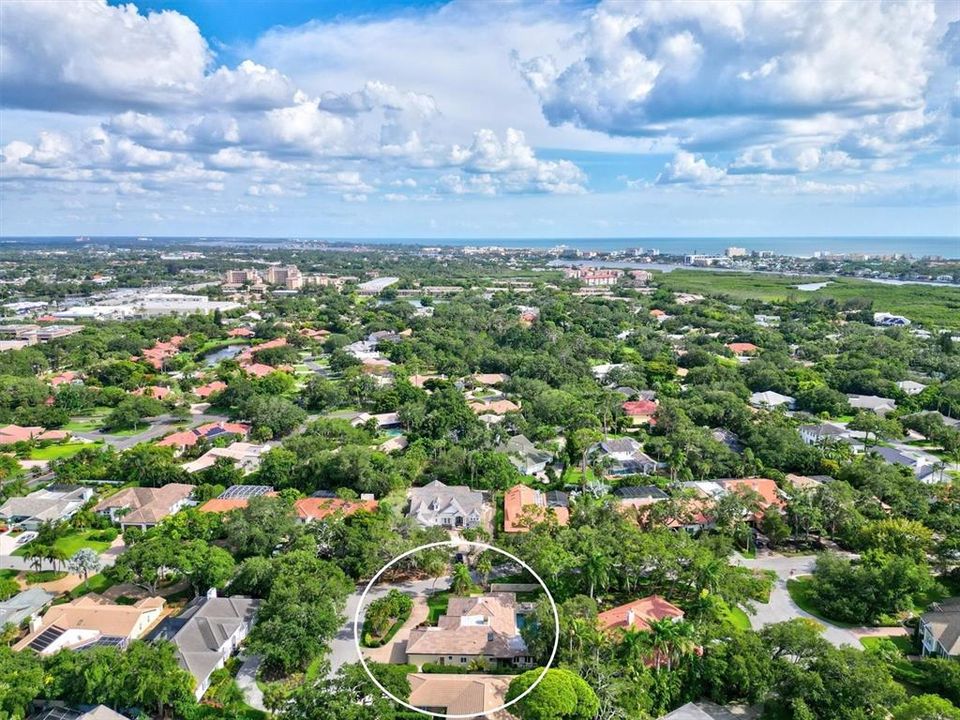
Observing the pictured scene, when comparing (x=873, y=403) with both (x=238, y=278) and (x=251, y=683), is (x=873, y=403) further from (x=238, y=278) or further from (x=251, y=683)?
(x=238, y=278)

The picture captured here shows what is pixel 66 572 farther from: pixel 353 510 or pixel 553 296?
pixel 553 296

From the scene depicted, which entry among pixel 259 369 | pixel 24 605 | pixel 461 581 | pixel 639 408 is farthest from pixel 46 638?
pixel 259 369

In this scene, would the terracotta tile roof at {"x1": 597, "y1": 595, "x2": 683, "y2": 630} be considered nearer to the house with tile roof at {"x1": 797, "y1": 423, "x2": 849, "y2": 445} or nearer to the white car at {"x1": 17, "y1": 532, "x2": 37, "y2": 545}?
the house with tile roof at {"x1": 797, "y1": 423, "x2": 849, "y2": 445}

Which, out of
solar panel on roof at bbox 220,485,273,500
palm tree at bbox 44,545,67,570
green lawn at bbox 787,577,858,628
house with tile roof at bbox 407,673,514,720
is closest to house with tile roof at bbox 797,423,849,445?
green lawn at bbox 787,577,858,628

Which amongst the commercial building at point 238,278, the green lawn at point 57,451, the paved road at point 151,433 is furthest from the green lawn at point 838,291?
the green lawn at point 57,451

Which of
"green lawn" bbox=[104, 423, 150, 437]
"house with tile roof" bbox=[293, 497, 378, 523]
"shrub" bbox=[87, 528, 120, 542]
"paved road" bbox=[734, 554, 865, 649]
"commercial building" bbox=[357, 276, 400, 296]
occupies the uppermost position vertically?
"commercial building" bbox=[357, 276, 400, 296]

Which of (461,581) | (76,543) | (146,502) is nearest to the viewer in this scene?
(461,581)
